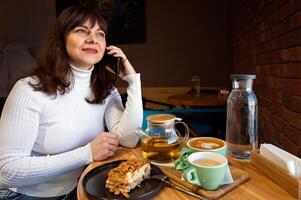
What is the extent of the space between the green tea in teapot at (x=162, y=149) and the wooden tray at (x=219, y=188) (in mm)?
56

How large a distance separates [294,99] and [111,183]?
3.20 feet

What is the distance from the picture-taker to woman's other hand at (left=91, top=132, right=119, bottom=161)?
3.24ft

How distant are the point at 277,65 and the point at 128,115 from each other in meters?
0.94

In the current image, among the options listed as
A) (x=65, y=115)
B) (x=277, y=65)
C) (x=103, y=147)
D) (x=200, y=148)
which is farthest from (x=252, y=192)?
(x=277, y=65)

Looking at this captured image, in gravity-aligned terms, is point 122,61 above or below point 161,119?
above

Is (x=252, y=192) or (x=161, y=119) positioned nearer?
(x=252, y=192)

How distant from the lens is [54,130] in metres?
1.08

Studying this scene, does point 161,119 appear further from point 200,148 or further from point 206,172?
point 206,172

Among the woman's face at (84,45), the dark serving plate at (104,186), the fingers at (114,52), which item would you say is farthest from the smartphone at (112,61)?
the dark serving plate at (104,186)

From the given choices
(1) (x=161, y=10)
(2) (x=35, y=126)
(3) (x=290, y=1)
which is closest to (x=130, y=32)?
(1) (x=161, y=10)

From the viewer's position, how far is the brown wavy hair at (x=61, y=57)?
112 centimetres

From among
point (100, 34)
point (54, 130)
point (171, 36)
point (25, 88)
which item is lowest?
point (54, 130)

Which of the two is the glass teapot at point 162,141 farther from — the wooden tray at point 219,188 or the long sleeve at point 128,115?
the long sleeve at point 128,115

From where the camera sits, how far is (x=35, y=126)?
1019mm
